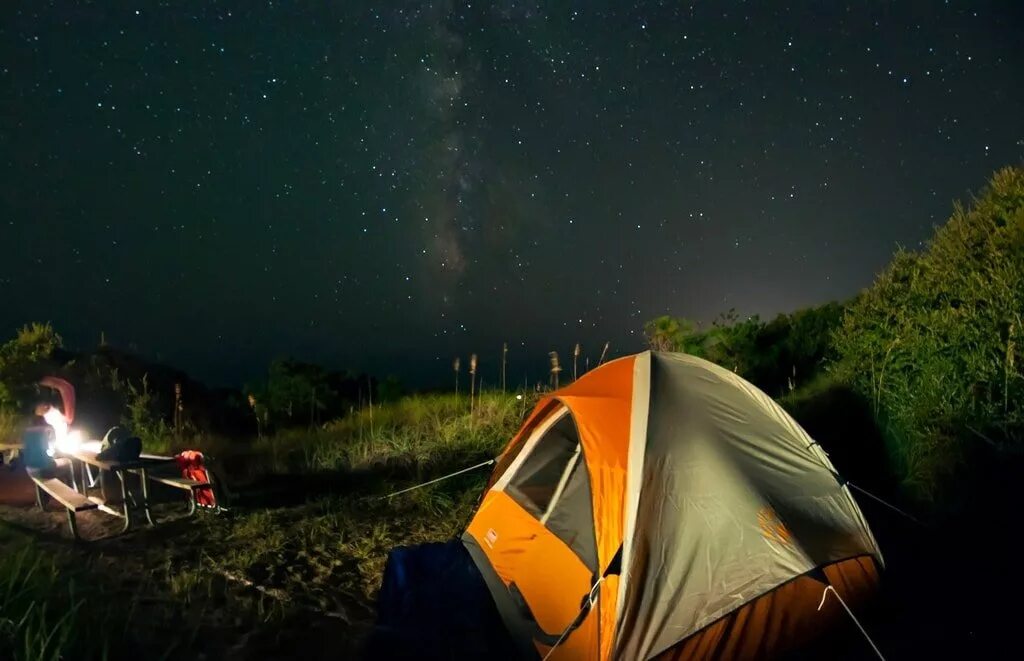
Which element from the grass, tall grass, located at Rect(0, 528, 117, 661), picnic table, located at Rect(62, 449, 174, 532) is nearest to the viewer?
tall grass, located at Rect(0, 528, 117, 661)

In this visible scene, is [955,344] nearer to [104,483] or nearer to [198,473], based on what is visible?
[198,473]

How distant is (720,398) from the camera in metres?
5.20

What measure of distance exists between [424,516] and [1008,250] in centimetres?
660

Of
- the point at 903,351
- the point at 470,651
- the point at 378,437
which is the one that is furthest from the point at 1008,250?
the point at 378,437

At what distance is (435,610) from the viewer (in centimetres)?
528

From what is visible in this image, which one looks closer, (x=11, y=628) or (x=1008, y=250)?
(x=11, y=628)

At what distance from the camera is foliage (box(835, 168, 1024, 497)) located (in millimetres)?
6961

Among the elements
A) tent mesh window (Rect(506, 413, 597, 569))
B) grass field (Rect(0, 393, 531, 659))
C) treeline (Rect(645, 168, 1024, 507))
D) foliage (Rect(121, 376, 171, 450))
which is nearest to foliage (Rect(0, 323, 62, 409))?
foliage (Rect(121, 376, 171, 450))

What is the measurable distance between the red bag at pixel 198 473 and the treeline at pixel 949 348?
7229mm

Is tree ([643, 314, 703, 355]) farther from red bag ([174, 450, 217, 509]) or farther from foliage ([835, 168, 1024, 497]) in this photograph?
red bag ([174, 450, 217, 509])

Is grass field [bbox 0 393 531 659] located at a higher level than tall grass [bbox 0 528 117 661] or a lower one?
lower

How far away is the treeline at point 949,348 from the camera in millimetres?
6930

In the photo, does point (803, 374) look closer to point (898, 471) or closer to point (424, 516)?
point (898, 471)

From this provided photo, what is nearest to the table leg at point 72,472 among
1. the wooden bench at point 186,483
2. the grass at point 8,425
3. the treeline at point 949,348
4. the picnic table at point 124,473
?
the picnic table at point 124,473
